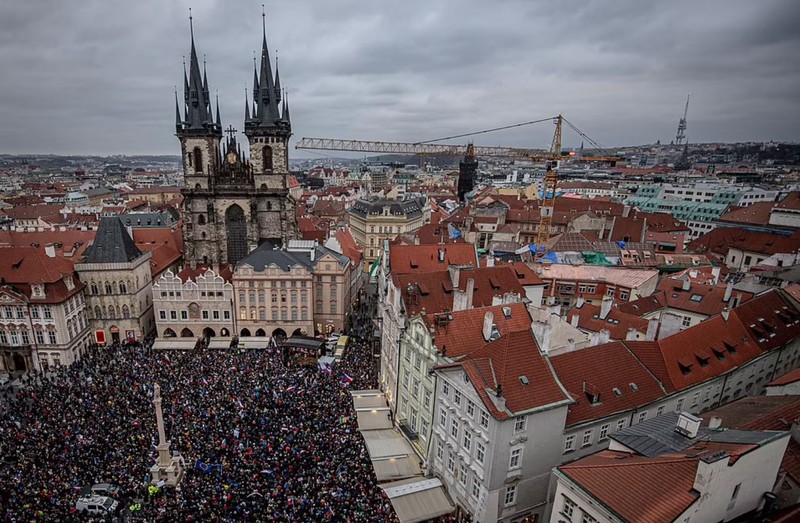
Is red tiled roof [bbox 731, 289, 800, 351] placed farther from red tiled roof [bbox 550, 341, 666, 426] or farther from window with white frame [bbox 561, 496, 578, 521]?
window with white frame [bbox 561, 496, 578, 521]

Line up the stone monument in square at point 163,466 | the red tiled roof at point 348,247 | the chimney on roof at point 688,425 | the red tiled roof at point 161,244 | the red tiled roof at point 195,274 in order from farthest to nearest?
1. the red tiled roof at point 161,244
2. the red tiled roof at point 348,247
3. the red tiled roof at point 195,274
4. the stone monument in square at point 163,466
5. the chimney on roof at point 688,425

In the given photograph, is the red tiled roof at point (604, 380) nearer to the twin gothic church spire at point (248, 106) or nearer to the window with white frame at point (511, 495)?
the window with white frame at point (511, 495)

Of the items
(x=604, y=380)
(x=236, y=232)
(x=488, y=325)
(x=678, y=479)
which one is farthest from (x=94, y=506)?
(x=236, y=232)

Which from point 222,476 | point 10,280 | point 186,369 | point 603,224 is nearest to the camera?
point 222,476

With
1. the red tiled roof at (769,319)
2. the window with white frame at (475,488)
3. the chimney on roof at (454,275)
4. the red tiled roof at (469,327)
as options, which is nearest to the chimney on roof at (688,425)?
the window with white frame at (475,488)

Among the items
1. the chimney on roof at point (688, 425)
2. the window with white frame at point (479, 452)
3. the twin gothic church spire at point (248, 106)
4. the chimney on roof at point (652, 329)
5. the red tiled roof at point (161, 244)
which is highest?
the twin gothic church spire at point (248, 106)

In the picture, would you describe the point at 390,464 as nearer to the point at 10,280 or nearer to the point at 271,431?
the point at 271,431

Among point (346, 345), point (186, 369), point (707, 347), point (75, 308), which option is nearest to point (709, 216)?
point (707, 347)
